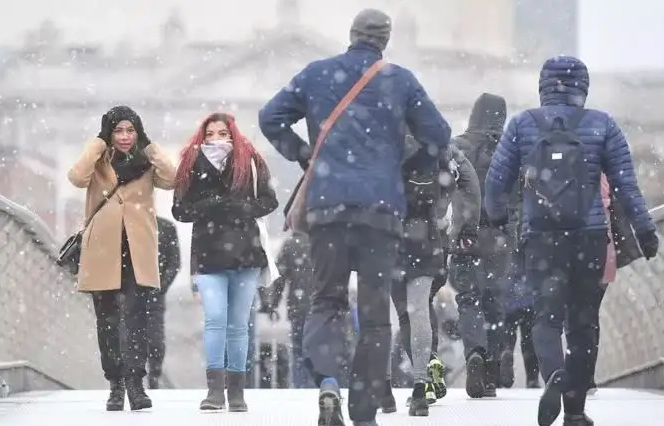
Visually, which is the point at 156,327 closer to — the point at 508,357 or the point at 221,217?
the point at 508,357

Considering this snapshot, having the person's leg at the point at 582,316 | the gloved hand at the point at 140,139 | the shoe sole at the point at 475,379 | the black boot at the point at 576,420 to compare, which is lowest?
the shoe sole at the point at 475,379

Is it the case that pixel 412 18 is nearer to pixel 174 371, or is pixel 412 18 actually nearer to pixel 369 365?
pixel 174 371

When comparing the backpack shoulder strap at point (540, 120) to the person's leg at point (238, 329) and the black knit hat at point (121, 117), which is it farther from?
the black knit hat at point (121, 117)

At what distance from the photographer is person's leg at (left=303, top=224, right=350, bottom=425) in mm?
5930

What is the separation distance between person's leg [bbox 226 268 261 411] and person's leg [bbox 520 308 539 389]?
2.79 m

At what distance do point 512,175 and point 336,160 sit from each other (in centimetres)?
103

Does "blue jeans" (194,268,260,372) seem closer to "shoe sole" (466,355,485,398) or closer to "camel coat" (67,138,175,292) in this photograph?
"camel coat" (67,138,175,292)

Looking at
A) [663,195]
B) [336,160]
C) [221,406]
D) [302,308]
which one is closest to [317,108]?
[336,160]

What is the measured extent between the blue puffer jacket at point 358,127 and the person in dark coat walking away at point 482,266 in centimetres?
303

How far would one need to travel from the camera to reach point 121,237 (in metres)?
8.41

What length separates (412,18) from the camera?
66.4 metres

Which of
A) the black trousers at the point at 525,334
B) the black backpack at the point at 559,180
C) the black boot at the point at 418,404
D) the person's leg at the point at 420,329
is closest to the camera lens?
the black backpack at the point at 559,180

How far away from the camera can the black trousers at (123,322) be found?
8.36 metres

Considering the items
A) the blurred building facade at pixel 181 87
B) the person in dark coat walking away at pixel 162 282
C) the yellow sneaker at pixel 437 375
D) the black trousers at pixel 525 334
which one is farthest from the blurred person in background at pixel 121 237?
the blurred building facade at pixel 181 87
